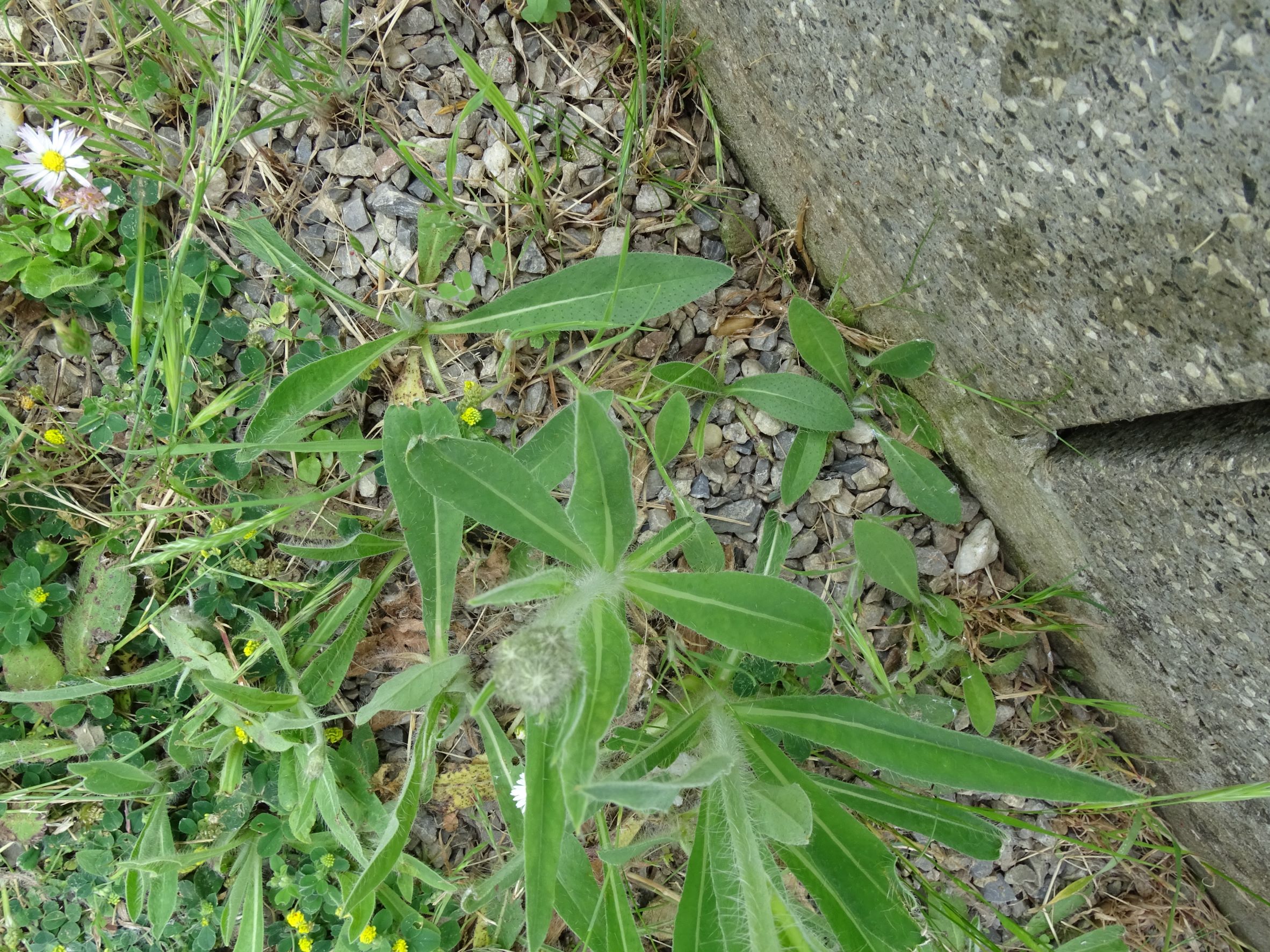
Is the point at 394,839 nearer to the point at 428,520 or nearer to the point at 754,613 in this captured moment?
the point at 428,520

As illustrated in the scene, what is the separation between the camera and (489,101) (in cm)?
225

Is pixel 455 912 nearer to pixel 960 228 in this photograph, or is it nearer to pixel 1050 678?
pixel 1050 678

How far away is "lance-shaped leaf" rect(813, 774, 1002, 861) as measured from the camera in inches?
75.7

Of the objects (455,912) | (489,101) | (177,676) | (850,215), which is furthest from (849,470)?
(177,676)

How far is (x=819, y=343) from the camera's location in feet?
7.32

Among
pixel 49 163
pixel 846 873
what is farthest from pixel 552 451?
pixel 49 163

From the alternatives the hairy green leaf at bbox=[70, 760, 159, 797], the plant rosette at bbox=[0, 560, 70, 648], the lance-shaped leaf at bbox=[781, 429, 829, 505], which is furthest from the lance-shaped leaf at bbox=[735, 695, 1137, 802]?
the plant rosette at bbox=[0, 560, 70, 648]

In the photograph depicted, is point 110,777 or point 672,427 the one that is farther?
→ point 110,777

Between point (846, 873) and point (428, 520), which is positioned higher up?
point (428, 520)

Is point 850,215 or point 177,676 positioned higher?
point 850,215

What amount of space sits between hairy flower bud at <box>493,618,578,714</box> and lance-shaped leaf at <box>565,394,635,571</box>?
0.79 feet

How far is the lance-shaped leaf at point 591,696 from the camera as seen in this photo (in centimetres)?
131

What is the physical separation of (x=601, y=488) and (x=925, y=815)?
1137 mm

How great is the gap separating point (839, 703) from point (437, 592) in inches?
36.8
